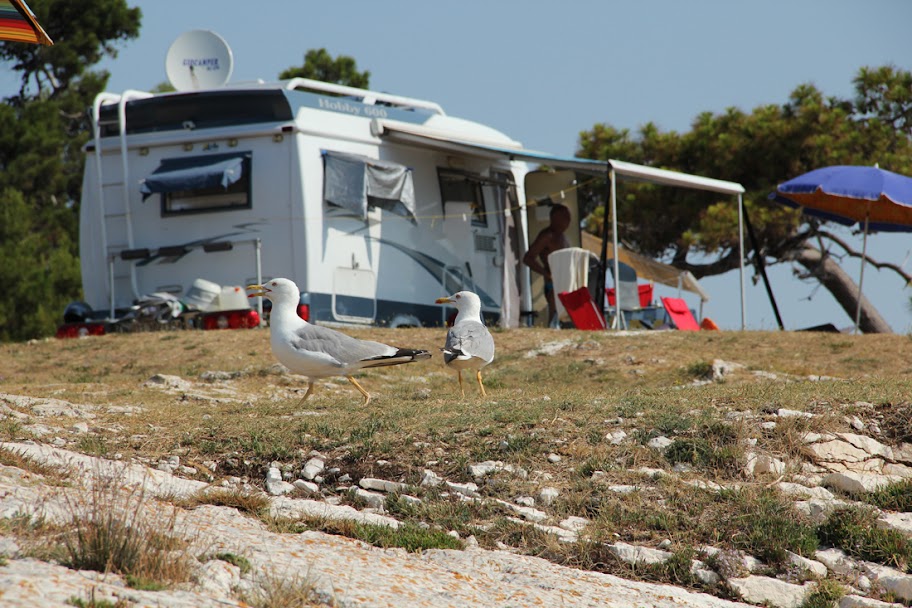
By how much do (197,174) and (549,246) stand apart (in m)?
5.55

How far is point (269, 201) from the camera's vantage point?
14906 mm

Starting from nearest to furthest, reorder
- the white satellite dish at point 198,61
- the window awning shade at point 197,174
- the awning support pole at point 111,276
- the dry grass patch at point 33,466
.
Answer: the dry grass patch at point 33,466
the window awning shade at point 197,174
the awning support pole at point 111,276
the white satellite dish at point 198,61

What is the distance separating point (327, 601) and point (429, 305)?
11746 millimetres

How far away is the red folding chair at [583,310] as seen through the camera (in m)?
15.5

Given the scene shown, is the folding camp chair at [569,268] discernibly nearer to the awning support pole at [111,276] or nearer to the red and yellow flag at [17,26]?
the awning support pole at [111,276]

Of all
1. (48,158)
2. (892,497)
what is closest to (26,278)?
(48,158)

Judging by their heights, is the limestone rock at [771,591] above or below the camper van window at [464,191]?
below

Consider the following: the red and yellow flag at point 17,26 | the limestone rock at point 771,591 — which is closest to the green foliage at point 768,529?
the limestone rock at point 771,591

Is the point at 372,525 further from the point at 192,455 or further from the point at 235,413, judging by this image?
the point at 235,413

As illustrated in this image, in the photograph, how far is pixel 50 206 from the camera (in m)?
28.6

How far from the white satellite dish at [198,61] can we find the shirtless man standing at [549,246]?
509 cm

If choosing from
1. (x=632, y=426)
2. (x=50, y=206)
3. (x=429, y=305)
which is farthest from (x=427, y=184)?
(x=50, y=206)

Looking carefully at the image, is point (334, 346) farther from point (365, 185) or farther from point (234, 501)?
point (365, 185)

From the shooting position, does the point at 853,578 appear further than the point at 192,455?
No
